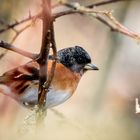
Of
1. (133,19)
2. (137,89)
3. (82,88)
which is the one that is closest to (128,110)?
(137,89)

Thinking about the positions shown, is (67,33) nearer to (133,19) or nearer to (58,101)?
(133,19)

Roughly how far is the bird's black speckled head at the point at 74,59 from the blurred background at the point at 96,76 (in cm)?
31

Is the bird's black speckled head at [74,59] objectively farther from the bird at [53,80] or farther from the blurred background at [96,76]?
the blurred background at [96,76]

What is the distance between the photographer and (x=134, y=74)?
8695 mm

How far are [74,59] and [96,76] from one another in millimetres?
3648

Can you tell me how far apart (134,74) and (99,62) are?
58cm

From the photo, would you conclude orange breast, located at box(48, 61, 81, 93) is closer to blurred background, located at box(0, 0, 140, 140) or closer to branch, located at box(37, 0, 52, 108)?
blurred background, located at box(0, 0, 140, 140)

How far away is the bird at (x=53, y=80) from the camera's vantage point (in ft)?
13.6

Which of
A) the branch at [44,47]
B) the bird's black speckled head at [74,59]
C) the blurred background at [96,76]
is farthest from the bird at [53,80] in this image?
the branch at [44,47]

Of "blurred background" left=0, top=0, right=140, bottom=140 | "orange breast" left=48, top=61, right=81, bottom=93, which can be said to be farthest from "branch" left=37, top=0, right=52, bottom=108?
"orange breast" left=48, top=61, right=81, bottom=93

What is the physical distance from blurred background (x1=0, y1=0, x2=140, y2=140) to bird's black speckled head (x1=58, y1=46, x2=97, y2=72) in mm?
308

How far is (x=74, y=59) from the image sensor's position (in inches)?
192

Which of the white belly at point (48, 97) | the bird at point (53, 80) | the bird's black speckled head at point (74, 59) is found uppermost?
the bird's black speckled head at point (74, 59)

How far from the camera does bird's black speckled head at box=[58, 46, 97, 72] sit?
4.80 meters
